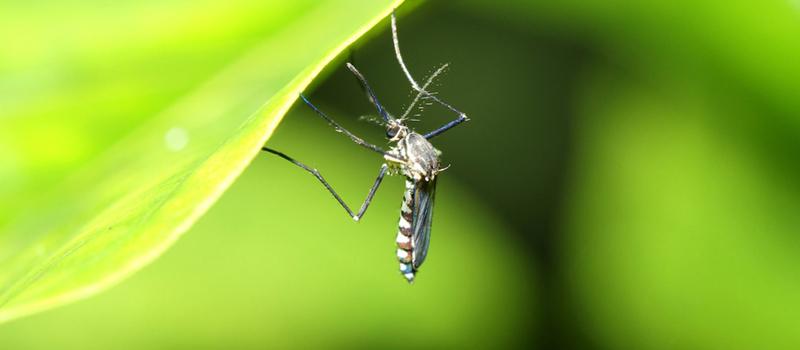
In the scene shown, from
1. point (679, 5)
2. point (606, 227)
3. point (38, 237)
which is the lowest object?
point (38, 237)

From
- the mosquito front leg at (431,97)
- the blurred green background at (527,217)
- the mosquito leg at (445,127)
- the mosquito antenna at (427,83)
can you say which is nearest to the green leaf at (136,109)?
the blurred green background at (527,217)

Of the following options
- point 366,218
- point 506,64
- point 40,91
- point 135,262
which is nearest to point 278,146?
point 366,218

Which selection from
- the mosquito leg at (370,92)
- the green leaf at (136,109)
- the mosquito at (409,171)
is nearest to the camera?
the green leaf at (136,109)

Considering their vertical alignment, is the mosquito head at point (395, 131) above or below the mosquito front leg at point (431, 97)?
below

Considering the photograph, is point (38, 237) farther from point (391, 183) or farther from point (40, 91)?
point (391, 183)

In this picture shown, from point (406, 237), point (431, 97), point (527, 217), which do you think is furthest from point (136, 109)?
point (527, 217)

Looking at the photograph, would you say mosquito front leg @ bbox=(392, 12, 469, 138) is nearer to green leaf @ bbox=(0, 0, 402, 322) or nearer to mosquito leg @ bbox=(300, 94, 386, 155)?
A: mosquito leg @ bbox=(300, 94, 386, 155)

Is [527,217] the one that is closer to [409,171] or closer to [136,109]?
[409,171]

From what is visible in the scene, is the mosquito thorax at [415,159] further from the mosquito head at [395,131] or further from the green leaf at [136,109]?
the green leaf at [136,109]
